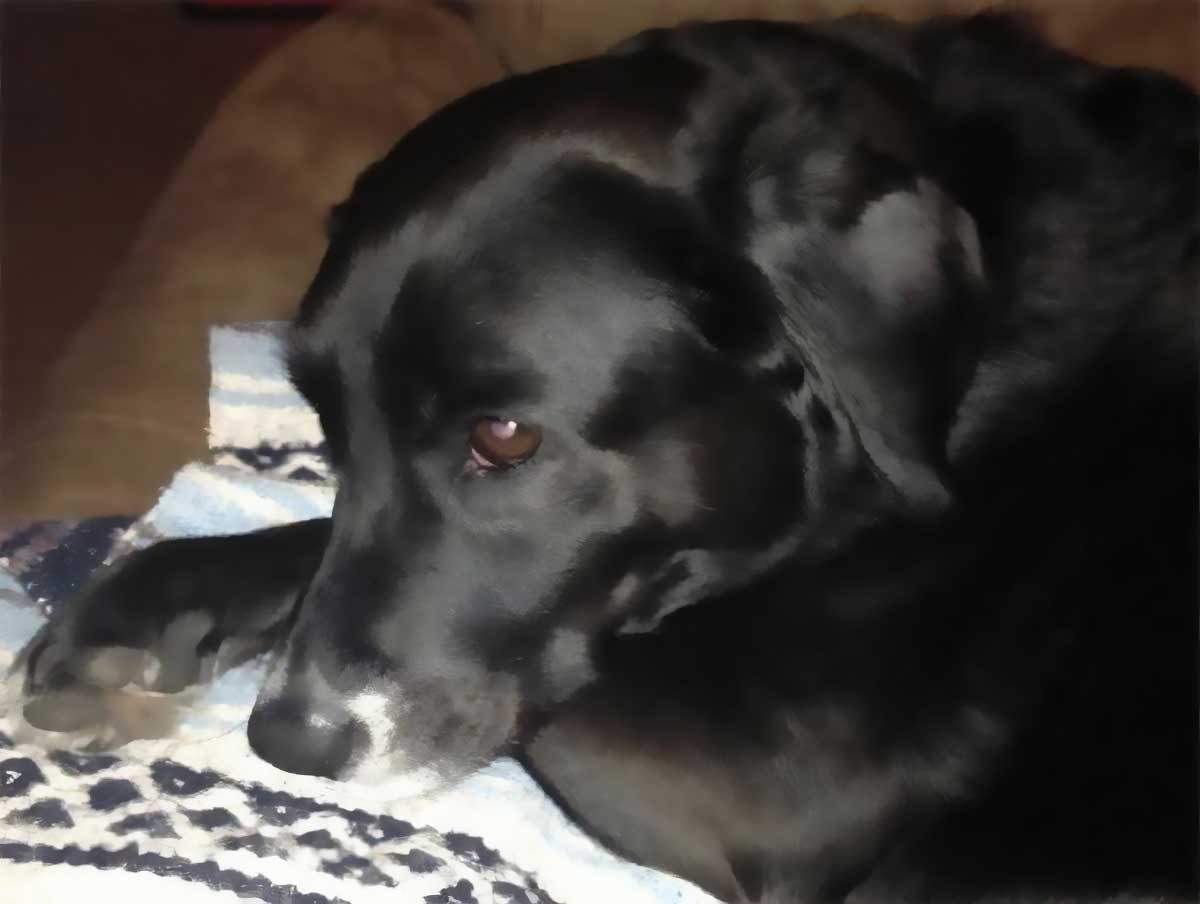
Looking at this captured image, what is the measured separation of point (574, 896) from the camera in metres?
1.24

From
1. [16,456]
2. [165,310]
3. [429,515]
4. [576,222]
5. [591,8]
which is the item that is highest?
[576,222]

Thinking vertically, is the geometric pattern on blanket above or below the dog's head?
below

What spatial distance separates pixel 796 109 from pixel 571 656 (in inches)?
22.4

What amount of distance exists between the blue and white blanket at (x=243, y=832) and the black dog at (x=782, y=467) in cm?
4

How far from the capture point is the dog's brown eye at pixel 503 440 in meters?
1.12

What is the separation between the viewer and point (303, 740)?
46.6 inches

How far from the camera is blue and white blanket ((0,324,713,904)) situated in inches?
45.1

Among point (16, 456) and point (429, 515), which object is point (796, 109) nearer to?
point (429, 515)

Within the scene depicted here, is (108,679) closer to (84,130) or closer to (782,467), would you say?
(782,467)

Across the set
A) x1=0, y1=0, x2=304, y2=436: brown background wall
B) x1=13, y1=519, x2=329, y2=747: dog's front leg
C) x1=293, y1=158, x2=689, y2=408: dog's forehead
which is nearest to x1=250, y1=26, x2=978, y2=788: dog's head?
x1=293, y1=158, x2=689, y2=408: dog's forehead

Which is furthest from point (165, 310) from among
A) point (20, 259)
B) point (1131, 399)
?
point (20, 259)

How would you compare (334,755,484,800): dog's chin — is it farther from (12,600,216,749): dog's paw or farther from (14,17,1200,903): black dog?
(12,600,216,749): dog's paw

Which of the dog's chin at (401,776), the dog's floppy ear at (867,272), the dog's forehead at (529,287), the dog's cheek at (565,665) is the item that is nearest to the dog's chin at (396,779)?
the dog's chin at (401,776)

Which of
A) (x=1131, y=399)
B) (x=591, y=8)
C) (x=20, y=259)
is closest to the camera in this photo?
(x=1131, y=399)
